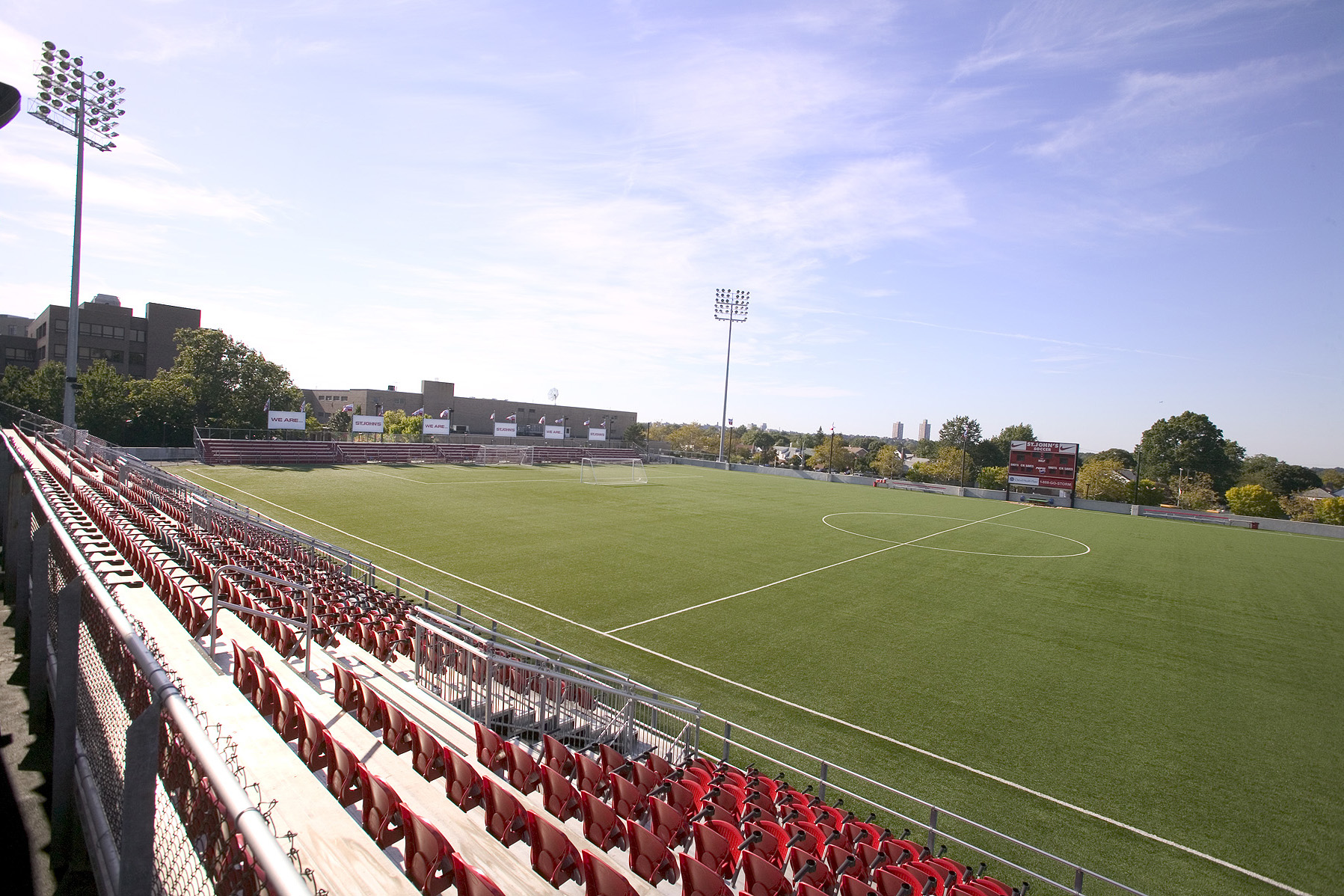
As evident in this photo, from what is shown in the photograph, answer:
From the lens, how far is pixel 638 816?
6.68m

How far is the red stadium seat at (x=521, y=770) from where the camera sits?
6.56 m

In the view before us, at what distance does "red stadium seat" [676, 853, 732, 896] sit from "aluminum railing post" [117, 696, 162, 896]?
13.2 feet

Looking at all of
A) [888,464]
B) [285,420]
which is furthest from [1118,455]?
[285,420]

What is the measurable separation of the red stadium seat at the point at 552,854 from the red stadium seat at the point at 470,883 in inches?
36.3

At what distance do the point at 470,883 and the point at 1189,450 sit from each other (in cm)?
12415

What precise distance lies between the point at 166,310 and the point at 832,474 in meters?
74.6

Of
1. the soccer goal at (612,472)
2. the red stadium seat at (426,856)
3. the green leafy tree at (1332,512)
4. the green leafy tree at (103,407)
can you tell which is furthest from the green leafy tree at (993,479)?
the green leafy tree at (103,407)

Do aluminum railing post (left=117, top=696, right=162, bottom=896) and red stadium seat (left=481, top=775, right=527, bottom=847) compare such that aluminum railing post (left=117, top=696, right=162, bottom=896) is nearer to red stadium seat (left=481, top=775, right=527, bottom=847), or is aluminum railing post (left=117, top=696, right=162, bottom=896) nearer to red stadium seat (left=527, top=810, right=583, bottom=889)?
red stadium seat (left=527, top=810, right=583, bottom=889)

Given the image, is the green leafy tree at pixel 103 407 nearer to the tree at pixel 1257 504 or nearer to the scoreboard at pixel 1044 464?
the scoreboard at pixel 1044 464

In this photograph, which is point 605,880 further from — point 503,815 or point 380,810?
point 380,810

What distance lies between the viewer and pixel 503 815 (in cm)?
570

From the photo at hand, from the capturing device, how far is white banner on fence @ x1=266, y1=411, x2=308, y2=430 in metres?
51.7

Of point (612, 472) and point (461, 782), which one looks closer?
point (461, 782)

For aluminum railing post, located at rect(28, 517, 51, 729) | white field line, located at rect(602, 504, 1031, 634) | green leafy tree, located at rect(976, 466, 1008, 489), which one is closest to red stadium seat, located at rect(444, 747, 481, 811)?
aluminum railing post, located at rect(28, 517, 51, 729)
